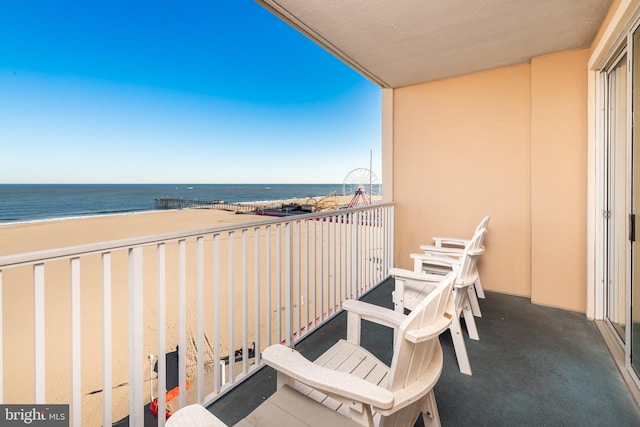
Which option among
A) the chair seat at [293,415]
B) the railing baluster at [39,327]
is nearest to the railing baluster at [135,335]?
the railing baluster at [39,327]

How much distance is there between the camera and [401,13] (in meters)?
2.14

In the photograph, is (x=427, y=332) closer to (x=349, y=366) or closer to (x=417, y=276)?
(x=349, y=366)

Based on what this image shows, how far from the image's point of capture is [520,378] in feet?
5.92

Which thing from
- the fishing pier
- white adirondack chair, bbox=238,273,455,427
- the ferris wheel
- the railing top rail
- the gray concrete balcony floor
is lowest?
the gray concrete balcony floor

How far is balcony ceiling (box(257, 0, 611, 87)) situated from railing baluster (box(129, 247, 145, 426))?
1928 mm

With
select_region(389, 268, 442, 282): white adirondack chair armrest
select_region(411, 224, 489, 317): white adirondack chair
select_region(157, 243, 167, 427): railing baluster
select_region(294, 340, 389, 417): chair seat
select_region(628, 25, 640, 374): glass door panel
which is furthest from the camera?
select_region(411, 224, 489, 317): white adirondack chair

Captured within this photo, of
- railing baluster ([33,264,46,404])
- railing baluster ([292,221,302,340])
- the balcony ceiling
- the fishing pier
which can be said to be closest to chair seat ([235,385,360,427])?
railing baluster ([33,264,46,404])

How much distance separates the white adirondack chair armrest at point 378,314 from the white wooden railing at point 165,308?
2.40ft

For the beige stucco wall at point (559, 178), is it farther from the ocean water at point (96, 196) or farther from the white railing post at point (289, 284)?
the ocean water at point (96, 196)

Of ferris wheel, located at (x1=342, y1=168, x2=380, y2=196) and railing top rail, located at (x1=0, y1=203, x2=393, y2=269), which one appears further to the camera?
ferris wheel, located at (x1=342, y1=168, x2=380, y2=196)

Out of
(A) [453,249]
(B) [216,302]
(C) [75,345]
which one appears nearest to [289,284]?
(B) [216,302]

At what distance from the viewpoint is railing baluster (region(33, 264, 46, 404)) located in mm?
987

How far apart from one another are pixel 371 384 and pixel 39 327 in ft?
3.82

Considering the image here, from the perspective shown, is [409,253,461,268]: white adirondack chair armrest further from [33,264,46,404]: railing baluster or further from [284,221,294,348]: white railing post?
[33,264,46,404]: railing baluster
